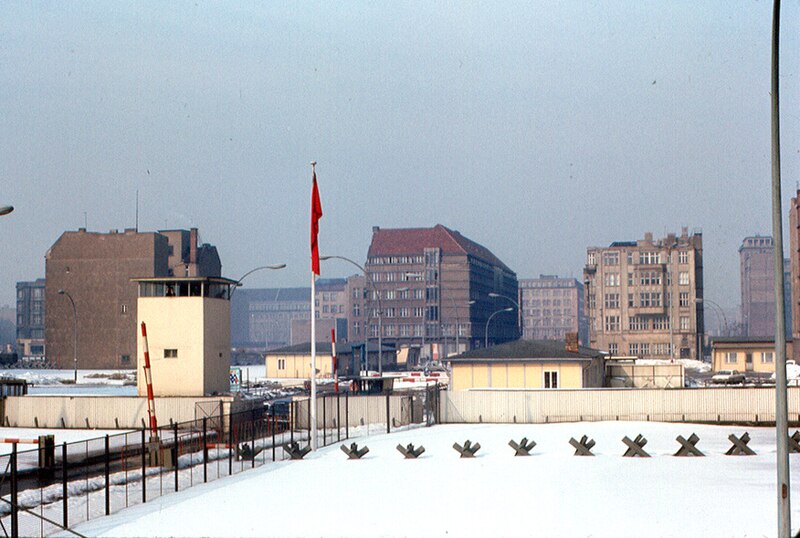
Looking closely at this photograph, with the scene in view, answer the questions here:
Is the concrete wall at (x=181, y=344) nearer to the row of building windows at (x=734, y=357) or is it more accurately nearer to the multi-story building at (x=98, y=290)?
the row of building windows at (x=734, y=357)

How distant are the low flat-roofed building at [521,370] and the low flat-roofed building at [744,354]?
58133 mm

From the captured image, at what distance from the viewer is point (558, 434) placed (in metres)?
43.6

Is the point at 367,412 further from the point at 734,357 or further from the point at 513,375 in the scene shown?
the point at 734,357

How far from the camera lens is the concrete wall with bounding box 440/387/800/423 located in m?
50.0

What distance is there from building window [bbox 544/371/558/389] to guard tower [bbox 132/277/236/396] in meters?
19.5

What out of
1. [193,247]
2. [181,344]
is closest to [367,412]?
[181,344]

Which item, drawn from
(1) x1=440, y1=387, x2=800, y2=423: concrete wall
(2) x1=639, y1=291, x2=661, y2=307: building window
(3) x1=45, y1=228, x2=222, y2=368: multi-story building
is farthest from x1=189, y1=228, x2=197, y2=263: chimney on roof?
(1) x1=440, y1=387, x2=800, y2=423: concrete wall

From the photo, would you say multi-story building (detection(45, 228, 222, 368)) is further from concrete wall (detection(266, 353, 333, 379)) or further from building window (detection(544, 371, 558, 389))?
building window (detection(544, 371, 558, 389))

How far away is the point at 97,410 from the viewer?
53625 millimetres

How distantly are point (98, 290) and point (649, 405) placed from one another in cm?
11179

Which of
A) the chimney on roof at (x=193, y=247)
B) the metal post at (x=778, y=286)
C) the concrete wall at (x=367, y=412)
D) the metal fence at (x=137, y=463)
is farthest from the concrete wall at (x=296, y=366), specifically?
the metal post at (x=778, y=286)

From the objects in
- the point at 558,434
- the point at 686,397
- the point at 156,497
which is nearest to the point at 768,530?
the point at 156,497

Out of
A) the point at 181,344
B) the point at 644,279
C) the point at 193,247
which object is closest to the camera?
the point at 181,344

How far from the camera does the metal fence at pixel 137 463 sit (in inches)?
958
